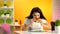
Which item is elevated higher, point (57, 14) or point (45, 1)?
point (45, 1)

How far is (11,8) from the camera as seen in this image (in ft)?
12.7

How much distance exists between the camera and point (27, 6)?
4938mm

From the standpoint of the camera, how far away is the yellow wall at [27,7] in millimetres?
4883

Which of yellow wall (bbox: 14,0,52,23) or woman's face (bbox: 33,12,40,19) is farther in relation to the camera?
yellow wall (bbox: 14,0,52,23)

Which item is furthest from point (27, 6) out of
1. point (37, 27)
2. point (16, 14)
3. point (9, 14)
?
point (37, 27)

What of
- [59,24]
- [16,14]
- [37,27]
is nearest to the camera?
[59,24]

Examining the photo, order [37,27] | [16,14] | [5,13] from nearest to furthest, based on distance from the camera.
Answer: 1. [37,27]
2. [5,13]
3. [16,14]

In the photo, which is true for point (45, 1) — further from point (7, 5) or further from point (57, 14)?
point (7, 5)

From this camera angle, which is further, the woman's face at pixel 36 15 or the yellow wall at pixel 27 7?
the yellow wall at pixel 27 7

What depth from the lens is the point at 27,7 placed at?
4.93 meters

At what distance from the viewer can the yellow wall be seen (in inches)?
192

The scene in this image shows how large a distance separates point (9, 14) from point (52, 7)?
5.95ft

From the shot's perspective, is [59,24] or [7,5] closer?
[59,24]

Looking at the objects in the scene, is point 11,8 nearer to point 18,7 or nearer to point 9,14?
point 9,14
